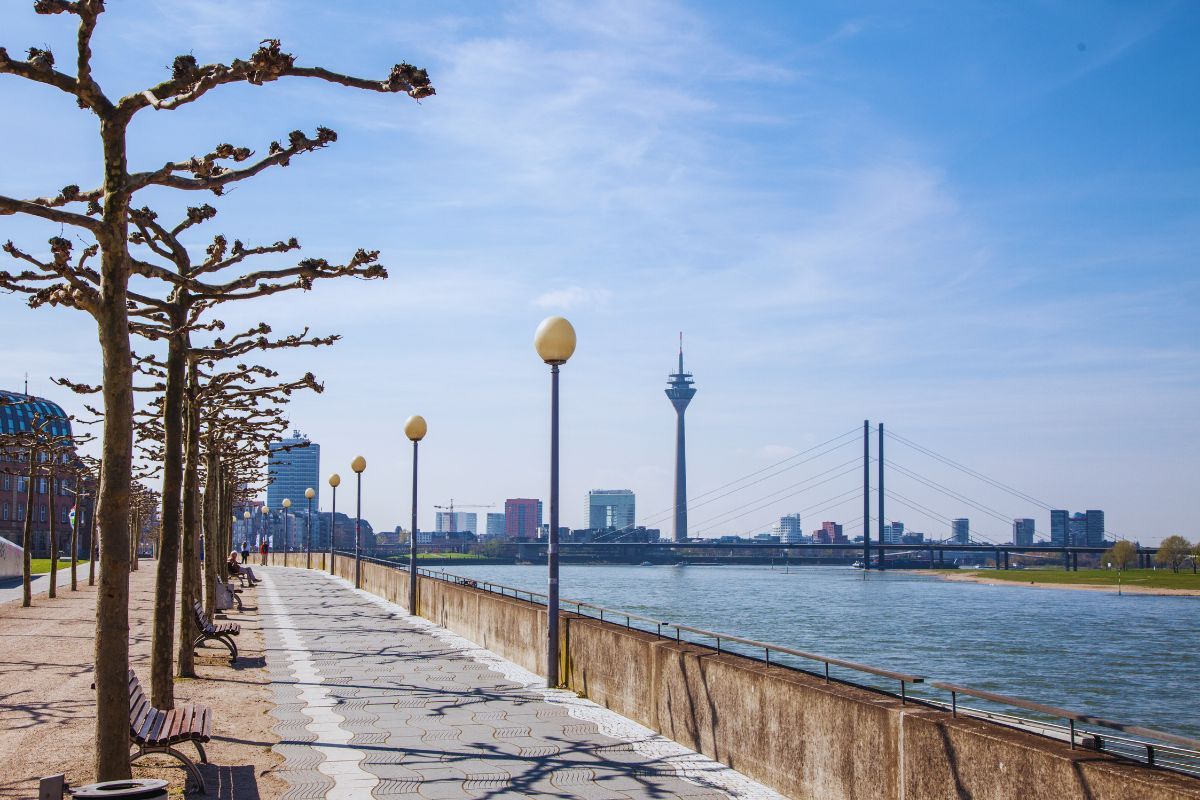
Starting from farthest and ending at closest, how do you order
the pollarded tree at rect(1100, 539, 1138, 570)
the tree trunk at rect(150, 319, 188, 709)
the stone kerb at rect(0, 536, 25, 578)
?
the pollarded tree at rect(1100, 539, 1138, 570)
the stone kerb at rect(0, 536, 25, 578)
the tree trunk at rect(150, 319, 188, 709)

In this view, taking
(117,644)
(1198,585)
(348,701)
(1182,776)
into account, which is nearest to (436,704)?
(348,701)

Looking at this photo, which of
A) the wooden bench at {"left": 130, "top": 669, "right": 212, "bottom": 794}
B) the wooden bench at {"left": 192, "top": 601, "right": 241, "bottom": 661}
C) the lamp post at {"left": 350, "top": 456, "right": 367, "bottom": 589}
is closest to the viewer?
the wooden bench at {"left": 130, "top": 669, "right": 212, "bottom": 794}

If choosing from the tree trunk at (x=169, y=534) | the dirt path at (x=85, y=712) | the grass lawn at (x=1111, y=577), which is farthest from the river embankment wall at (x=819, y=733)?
the grass lawn at (x=1111, y=577)

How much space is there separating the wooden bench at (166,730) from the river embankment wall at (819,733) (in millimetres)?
3661

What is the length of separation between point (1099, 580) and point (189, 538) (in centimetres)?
13056

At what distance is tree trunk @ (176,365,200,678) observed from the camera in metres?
13.5

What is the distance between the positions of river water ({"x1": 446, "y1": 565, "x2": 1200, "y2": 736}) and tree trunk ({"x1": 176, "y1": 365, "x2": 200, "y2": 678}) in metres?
19.1

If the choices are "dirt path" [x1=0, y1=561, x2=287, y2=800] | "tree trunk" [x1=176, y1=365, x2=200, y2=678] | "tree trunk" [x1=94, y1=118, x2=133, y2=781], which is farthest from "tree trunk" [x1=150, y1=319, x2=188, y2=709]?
"tree trunk" [x1=94, y1=118, x2=133, y2=781]

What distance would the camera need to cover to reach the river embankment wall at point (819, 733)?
524 cm

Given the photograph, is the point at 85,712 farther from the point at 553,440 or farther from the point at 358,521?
the point at 358,521

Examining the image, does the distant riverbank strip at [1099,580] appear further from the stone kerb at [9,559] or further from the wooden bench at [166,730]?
the wooden bench at [166,730]

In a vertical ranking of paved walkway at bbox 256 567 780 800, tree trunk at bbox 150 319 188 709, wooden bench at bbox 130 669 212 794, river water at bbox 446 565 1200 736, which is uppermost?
tree trunk at bbox 150 319 188 709

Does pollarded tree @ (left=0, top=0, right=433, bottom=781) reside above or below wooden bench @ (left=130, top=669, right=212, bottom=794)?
above

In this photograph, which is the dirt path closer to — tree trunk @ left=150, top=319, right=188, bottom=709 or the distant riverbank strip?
tree trunk @ left=150, top=319, right=188, bottom=709
